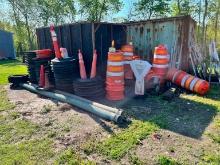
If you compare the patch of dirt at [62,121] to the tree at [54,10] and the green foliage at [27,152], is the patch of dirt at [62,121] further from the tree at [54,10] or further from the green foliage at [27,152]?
→ the tree at [54,10]

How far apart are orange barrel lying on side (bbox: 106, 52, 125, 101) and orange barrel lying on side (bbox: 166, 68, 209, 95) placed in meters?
1.87

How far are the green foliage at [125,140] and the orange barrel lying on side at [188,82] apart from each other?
100 inches

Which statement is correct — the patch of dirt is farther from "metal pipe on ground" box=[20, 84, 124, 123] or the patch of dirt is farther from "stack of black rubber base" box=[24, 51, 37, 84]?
"stack of black rubber base" box=[24, 51, 37, 84]

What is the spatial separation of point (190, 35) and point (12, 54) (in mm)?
21002

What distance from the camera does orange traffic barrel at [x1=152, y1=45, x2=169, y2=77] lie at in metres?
6.51

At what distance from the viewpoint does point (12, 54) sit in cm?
2372

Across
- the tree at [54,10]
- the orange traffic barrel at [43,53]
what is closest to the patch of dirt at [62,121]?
the orange traffic barrel at [43,53]

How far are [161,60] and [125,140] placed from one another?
3.58 meters

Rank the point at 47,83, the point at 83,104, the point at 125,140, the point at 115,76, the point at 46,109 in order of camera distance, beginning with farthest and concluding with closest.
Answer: the point at 47,83 < the point at 115,76 < the point at 46,109 < the point at 83,104 < the point at 125,140

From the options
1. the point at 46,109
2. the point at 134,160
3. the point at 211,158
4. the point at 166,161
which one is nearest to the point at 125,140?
the point at 134,160

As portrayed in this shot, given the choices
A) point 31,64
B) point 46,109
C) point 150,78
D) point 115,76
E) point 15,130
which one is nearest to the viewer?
point 15,130

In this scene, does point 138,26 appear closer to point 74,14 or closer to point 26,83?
point 26,83

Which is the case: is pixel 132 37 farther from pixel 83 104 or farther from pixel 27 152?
pixel 27 152

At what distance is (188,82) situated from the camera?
6.28 meters
